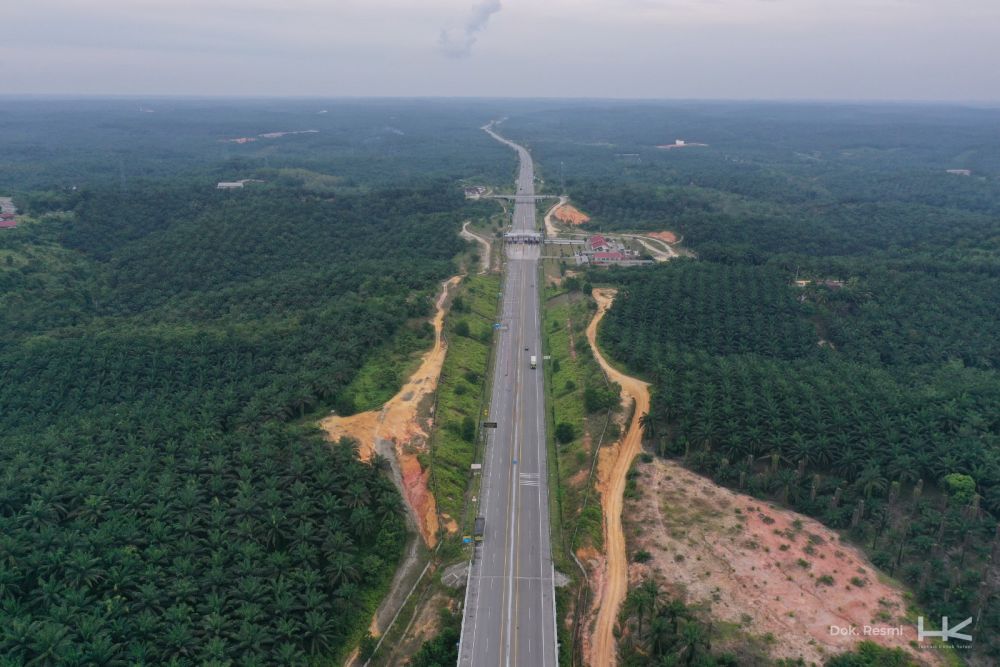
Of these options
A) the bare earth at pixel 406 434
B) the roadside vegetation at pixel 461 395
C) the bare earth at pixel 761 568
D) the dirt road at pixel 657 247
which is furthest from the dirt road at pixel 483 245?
the bare earth at pixel 761 568

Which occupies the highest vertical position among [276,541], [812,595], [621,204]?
[621,204]

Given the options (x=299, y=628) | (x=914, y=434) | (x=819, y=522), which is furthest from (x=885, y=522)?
(x=299, y=628)

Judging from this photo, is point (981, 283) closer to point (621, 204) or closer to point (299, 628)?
point (621, 204)

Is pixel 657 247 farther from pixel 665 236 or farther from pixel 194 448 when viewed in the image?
pixel 194 448

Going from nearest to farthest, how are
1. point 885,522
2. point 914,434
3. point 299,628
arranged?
point 299,628
point 885,522
point 914,434

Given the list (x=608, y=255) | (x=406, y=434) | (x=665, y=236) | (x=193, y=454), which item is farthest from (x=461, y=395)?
(x=665, y=236)

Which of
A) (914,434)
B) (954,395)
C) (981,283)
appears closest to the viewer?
(914,434)
